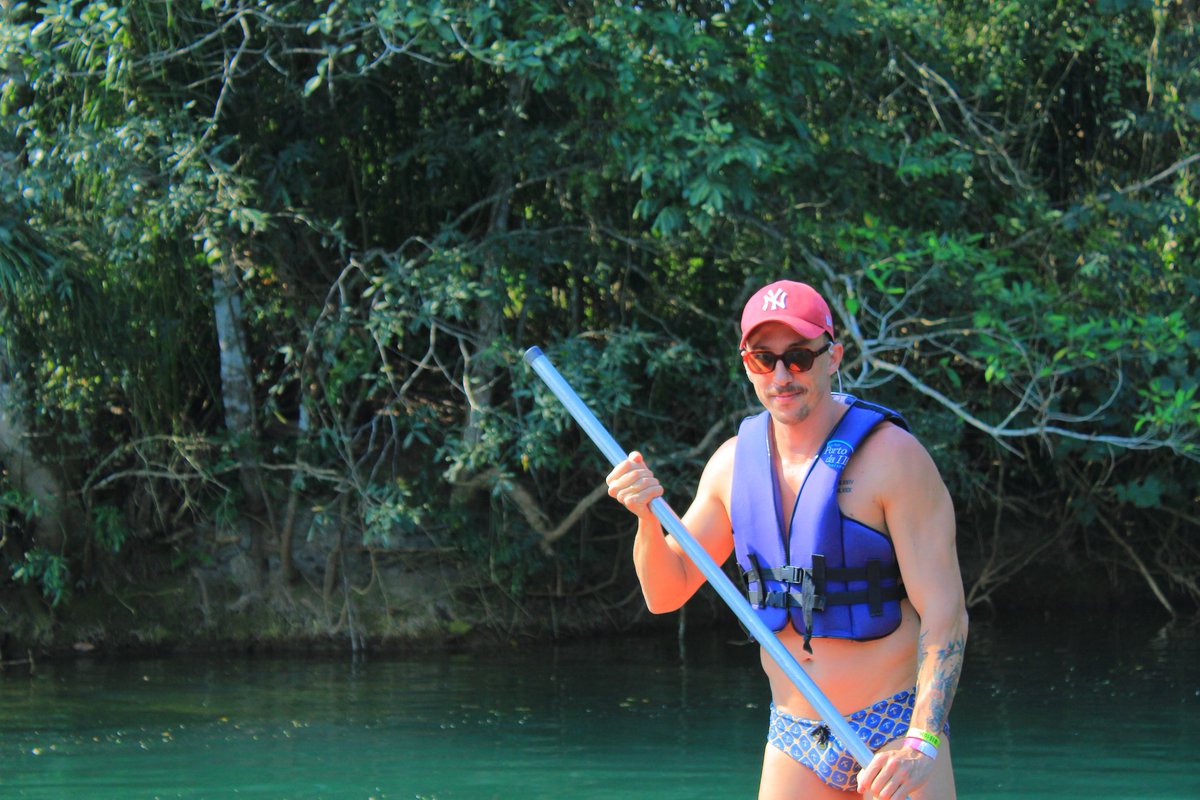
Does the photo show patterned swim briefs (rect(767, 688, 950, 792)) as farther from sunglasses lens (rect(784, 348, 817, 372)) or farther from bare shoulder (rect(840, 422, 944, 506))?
sunglasses lens (rect(784, 348, 817, 372))

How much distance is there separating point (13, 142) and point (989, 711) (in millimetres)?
5705

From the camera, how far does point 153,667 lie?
27.5 feet

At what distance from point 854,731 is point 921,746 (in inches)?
8.3

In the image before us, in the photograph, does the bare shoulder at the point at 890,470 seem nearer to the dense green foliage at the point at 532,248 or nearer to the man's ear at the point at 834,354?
the man's ear at the point at 834,354

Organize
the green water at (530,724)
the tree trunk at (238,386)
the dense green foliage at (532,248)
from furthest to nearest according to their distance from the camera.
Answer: the tree trunk at (238,386) < the dense green foliage at (532,248) < the green water at (530,724)

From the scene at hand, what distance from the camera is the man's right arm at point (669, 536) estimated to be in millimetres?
2898

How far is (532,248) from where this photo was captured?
26.6ft

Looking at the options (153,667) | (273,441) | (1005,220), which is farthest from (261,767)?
(1005,220)

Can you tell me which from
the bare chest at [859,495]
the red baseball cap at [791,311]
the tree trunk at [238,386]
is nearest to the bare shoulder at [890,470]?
the bare chest at [859,495]

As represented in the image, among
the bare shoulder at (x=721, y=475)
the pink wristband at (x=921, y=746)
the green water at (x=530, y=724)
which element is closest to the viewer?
the pink wristband at (x=921, y=746)

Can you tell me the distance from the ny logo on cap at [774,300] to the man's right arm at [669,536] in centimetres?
36

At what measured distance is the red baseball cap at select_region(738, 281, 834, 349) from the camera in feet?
9.29

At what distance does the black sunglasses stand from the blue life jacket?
0.15 m

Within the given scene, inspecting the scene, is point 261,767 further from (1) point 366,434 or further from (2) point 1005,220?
(2) point 1005,220
